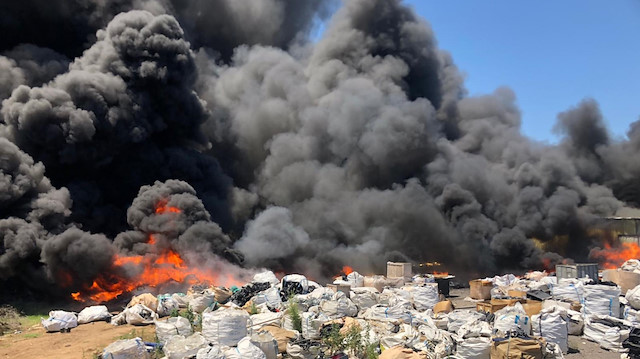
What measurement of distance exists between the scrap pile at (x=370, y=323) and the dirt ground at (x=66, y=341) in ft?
2.10

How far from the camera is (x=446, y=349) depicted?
13680 millimetres

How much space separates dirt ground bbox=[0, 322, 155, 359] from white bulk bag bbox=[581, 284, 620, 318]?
49.6 ft

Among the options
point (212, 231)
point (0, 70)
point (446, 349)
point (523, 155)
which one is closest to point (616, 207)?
point (523, 155)

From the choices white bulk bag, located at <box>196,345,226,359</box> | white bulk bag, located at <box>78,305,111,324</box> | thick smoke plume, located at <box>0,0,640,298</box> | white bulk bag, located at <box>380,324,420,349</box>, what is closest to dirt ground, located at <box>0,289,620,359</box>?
white bulk bag, located at <box>78,305,111,324</box>

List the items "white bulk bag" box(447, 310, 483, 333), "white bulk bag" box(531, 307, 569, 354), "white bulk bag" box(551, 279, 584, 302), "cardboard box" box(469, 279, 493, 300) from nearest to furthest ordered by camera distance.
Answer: "white bulk bag" box(531, 307, 569, 354) → "white bulk bag" box(447, 310, 483, 333) → "white bulk bag" box(551, 279, 584, 302) → "cardboard box" box(469, 279, 493, 300)

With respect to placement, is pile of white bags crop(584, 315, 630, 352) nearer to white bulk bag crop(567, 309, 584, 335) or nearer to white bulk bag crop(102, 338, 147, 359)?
white bulk bag crop(567, 309, 584, 335)

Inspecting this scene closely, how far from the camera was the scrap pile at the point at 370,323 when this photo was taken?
13.2 meters

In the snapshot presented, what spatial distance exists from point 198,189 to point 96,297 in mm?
12591

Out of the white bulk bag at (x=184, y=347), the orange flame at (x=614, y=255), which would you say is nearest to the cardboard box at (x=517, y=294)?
the white bulk bag at (x=184, y=347)

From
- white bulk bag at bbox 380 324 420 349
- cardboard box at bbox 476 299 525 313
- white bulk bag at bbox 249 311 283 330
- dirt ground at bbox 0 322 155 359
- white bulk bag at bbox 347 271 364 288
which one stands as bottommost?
dirt ground at bbox 0 322 155 359

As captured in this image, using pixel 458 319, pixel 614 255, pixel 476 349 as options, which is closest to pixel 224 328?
pixel 476 349

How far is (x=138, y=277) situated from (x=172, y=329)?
13.9 metres

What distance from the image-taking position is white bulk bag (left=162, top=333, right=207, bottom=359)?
12625 mm

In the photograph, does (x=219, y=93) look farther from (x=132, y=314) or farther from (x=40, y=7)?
(x=132, y=314)
